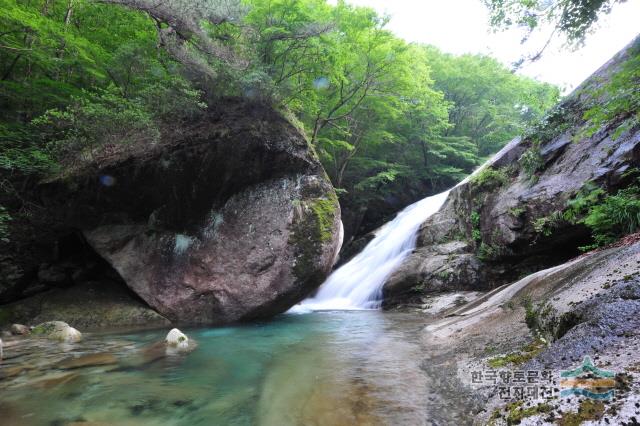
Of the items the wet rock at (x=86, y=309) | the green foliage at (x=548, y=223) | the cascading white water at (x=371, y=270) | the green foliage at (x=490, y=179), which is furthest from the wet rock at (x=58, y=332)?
the green foliage at (x=490, y=179)

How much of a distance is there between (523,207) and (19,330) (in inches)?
478

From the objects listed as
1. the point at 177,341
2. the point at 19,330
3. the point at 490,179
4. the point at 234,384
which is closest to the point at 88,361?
the point at 177,341

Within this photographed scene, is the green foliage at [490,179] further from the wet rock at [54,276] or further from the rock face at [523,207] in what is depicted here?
the wet rock at [54,276]

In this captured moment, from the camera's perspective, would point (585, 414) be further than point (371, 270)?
No

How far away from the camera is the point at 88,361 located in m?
5.66

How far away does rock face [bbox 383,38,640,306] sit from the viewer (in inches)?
304

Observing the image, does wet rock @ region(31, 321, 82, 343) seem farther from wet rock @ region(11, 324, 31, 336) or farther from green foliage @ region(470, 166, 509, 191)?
green foliage @ region(470, 166, 509, 191)

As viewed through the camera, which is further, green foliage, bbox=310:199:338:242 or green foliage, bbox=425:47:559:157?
green foliage, bbox=425:47:559:157

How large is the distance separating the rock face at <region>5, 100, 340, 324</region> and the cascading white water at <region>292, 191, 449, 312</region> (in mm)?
3114

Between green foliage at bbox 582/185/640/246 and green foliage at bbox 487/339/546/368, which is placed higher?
green foliage at bbox 582/185/640/246

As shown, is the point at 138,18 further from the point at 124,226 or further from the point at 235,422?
the point at 235,422

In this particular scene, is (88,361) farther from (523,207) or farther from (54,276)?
(523,207)

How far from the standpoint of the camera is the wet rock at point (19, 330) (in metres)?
7.71

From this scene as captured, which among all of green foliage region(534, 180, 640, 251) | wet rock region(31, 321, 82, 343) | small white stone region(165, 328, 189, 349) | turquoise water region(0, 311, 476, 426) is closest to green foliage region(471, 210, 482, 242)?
green foliage region(534, 180, 640, 251)
